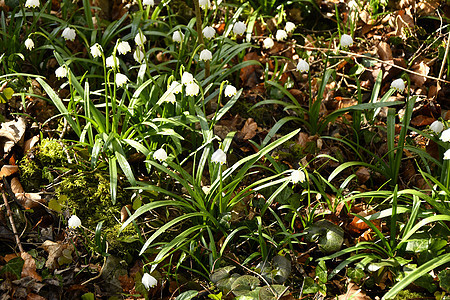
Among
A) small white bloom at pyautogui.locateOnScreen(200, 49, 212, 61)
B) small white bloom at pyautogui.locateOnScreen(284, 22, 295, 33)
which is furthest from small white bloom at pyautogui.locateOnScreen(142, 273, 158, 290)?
small white bloom at pyautogui.locateOnScreen(284, 22, 295, 33)

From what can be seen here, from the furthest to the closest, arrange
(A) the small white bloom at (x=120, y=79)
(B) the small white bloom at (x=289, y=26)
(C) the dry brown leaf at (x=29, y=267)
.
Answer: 1. (B) the small white bloom at (x=289, y=26)
2. (A) the small white bloom at (x=120, y=79)
3. (C) the dry brown leaf at (x=29, y=267)

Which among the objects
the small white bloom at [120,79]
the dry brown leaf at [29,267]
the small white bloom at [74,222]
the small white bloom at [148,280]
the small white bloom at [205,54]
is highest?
the small white bloom at [205,54]

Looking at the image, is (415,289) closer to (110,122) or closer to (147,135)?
(147,135)

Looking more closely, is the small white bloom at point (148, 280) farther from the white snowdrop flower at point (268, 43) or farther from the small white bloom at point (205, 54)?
the white snowdrop flower at point (268, 43)

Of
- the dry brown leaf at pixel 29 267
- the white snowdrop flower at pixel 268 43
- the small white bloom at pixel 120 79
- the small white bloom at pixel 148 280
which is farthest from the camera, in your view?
the white snowdrop flower at pixel 268 43

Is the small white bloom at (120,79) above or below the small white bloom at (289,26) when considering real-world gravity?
below

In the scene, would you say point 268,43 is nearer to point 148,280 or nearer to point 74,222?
point 74,222

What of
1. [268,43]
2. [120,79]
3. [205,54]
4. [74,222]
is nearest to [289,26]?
[268,43]

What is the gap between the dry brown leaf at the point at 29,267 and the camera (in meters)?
2.46

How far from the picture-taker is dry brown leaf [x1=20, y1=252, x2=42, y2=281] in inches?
96.9

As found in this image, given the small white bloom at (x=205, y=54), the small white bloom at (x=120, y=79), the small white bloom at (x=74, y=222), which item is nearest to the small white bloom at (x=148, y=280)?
the small white bloom at (x=74, y=222)

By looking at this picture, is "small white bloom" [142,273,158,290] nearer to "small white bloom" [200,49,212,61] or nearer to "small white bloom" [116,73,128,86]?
"small white bloom" [116,73,128,86]

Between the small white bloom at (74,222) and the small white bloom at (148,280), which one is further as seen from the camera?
the small white bloom at (74,222)

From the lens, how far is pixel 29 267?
2492 mm
